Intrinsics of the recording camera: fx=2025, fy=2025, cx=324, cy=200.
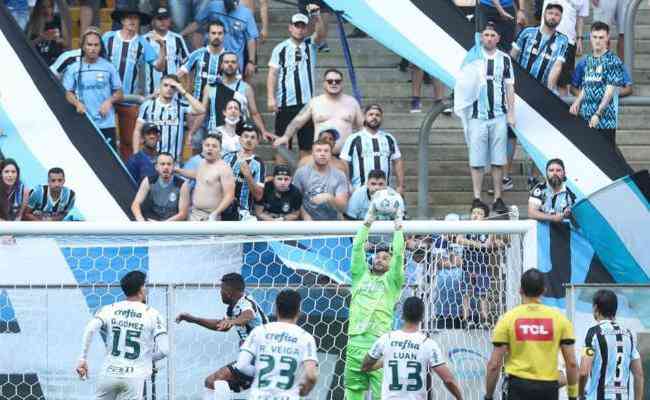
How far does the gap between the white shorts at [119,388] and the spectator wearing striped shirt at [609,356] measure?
3.09 meters

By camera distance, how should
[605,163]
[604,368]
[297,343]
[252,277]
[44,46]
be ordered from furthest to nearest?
[44,46] < [605,163] < [252,277] < [604,368] < [297,343]

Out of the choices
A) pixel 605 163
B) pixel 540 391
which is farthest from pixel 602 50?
pixel 540 391

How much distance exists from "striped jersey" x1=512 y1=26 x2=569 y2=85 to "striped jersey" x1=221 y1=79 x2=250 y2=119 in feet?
8.38

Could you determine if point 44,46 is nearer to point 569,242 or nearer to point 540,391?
point 569,242

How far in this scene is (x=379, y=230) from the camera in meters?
14.8

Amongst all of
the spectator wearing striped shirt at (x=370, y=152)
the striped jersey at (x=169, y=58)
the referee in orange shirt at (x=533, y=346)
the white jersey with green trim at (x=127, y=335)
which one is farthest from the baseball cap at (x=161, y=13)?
the referee in orange shirt at (x=533, y=346)

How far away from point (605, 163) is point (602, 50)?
3.61 ft

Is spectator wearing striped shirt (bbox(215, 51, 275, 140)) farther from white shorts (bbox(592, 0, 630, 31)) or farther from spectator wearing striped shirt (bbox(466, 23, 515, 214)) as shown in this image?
white shorts (bbox(592, 0, 630, 31))

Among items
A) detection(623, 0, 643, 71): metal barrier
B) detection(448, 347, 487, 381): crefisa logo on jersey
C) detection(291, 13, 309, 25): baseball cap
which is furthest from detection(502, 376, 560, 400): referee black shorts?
detection(623, 0, 643, 71): metal barrier

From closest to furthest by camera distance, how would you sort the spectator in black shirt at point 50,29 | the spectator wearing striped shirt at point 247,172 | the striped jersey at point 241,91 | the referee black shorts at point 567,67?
the spectator wearing striped shirt at point 247,172, the striped jersey at point 241,91, the referee black shorts at point 567,67, the spectator in black shirt at point 50,29

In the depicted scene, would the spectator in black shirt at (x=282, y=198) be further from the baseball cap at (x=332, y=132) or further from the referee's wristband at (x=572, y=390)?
the referee's wristband at (x=572, y=390)

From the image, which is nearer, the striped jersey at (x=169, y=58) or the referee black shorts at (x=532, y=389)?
the referee black shorts at (x=532, y=389)

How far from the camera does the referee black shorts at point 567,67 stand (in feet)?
61.9

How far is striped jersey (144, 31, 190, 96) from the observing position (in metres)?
19.2
